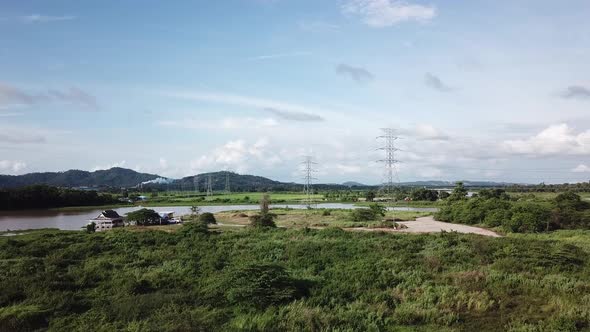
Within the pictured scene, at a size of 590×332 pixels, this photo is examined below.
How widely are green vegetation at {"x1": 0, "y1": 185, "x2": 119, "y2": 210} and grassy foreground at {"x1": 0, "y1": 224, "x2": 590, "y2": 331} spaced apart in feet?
238

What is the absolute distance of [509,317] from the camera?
12.2m

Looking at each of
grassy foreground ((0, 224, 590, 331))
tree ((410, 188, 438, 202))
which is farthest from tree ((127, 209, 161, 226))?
tree ((410, 188, 438, 202))

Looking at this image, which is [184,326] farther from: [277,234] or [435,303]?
[277,234]

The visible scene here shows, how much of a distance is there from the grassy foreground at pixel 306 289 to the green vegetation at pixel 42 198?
238ft

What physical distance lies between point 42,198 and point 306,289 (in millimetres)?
93138

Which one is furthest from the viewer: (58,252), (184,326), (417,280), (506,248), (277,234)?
(277,234)

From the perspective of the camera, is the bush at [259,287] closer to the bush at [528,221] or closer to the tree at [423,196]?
the bush at [528,221]

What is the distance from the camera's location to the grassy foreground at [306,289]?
1164cm

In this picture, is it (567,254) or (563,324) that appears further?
(567,254)

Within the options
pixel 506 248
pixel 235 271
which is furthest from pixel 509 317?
pixel 506 248

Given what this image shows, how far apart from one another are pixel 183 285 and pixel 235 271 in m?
2.50

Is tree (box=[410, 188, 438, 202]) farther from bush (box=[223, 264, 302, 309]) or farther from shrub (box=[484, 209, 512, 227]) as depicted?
bush (box=[223, 264, 302, 309])

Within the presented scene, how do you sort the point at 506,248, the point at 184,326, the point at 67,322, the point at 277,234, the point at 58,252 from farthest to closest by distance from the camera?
1. the point at 277,234
2. the point at 58,252
3. the point at 506,248
4. the point at 67,322
5. the point at 184,326

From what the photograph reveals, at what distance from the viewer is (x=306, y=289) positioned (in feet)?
48.1
